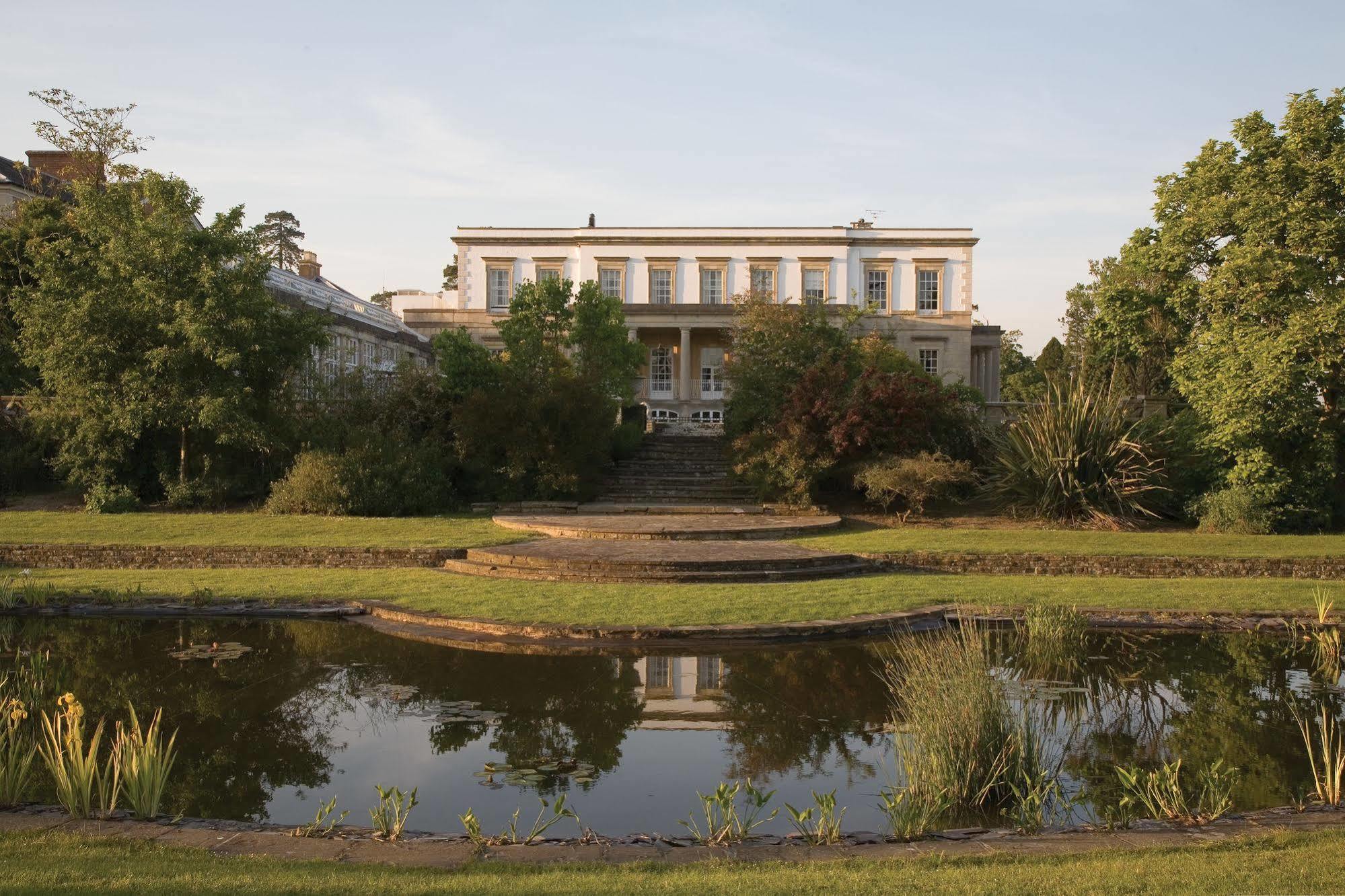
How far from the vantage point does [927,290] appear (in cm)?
4269

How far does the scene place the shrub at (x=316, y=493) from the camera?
691 inches

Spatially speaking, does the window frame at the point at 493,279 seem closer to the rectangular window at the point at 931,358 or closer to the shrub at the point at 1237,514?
the rectangular window at the point at 931,358

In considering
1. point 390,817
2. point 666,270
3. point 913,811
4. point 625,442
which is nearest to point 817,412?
point 625,442

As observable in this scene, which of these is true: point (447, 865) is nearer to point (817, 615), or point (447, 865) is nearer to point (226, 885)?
point (226, 885)

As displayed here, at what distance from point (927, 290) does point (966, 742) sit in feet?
129

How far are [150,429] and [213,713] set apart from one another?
1404 centimetres

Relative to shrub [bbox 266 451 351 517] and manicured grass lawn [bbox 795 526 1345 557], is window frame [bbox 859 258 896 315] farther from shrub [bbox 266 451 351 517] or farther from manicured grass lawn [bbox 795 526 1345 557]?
shrub [bbox 266 451 351 517]

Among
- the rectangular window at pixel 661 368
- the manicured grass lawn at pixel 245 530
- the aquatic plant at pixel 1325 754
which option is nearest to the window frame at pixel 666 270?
the rectangular window at pixel 661 368

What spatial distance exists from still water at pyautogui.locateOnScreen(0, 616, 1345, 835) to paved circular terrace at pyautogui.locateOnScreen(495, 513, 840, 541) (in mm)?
6257

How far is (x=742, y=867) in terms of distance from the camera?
4336mm

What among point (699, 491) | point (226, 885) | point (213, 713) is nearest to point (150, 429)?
point (699, 491)

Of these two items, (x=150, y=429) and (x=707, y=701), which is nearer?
(x=707, y=701)

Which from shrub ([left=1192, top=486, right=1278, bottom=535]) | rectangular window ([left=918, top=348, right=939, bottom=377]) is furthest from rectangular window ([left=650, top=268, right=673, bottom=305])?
shrub ([left=1192, top=486, right=1278, bottom=535])

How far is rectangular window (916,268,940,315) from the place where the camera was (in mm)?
42625
